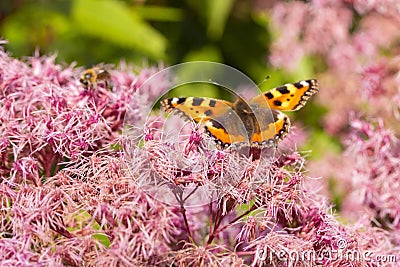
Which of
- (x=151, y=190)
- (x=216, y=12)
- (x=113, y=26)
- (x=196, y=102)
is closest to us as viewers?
(x=151, y=190)

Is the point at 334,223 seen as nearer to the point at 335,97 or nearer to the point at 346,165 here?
the point at 346,165

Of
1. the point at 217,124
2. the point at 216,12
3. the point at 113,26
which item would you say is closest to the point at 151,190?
the point at 217,124

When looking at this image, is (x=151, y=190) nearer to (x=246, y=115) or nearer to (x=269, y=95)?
(x=246, y=115)

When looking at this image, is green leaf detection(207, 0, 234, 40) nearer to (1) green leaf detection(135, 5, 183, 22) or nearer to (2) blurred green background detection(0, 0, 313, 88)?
(2) blurred green background detection(0, 0, 313, 88)

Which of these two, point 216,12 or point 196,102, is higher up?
point 196,102

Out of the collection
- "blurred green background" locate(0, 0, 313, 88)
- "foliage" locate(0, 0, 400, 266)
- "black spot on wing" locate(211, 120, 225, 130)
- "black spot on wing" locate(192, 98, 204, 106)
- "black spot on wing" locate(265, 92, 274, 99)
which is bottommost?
"blurred green background" locate(0, 0, 313, 88)

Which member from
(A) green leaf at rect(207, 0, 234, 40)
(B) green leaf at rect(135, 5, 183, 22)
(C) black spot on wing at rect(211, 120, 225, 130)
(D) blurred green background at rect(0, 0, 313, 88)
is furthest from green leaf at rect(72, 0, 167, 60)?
(C) black spot on wing at rect(211, 120, 225, 130)
